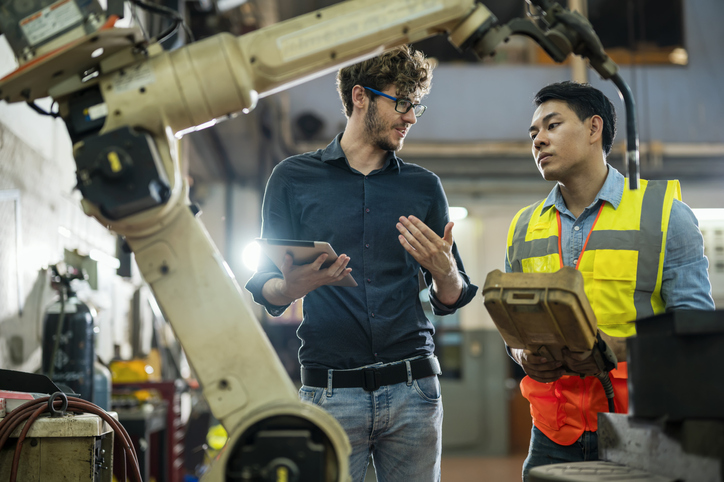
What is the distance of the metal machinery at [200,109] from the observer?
1031 millimetres

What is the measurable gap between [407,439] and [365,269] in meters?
0.42

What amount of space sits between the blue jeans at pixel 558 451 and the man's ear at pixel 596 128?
0.80m

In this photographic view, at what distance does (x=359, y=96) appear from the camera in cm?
178

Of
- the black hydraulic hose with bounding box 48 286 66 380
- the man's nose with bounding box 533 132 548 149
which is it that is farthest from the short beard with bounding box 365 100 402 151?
the black hydraulic hose with bounding box 48 286 66 380

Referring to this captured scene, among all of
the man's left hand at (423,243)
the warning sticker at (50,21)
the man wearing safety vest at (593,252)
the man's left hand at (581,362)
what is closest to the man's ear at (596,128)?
the man wearing safety vest at (593,252)

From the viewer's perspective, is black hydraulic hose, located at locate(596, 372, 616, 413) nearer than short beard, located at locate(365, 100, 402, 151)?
Yes

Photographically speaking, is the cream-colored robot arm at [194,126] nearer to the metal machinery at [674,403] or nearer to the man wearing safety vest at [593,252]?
the metal machinery at [674,403]

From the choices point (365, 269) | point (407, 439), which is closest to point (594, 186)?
point (365, 269)

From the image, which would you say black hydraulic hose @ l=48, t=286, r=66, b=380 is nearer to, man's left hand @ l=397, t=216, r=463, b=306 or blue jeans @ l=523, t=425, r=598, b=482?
man's left hand @ l=397, t=216, r=463, b=306

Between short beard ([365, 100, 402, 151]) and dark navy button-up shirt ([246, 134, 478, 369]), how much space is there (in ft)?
0.13

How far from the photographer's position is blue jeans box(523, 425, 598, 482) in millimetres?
1587

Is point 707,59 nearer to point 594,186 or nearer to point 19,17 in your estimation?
point 594,186

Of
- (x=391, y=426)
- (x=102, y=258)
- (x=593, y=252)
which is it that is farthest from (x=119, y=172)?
(x=102, y=258)

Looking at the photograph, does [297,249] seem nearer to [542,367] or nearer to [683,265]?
[542,367]
